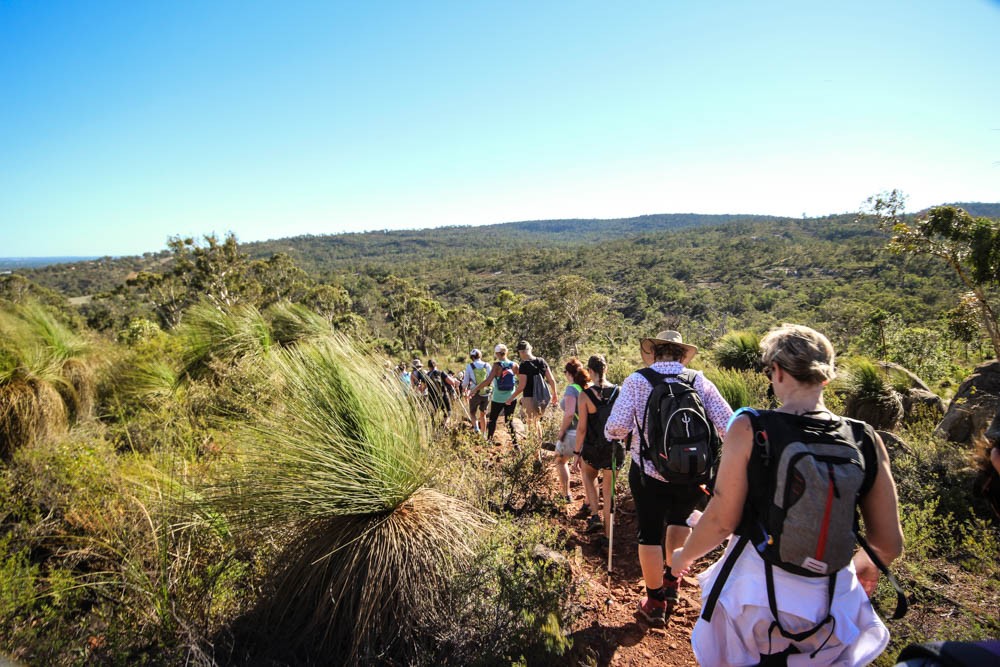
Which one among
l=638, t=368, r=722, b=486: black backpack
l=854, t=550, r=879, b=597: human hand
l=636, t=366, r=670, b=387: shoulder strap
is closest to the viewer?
l=854, t=550, r=879, b=597: human hand

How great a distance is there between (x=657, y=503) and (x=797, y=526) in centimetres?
120

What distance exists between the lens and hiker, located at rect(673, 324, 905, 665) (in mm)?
1352

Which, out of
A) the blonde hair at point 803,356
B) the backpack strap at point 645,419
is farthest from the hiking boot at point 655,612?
the blonde hair at point 803,356

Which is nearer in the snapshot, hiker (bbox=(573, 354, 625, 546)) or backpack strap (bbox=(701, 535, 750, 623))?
backpack strap (bbox=(701, 535, 750, 623))

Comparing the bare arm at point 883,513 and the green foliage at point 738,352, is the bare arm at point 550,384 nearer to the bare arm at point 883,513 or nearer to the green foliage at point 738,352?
the bare arm at point 883,513

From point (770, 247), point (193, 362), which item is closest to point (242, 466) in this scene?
point (193, 362)

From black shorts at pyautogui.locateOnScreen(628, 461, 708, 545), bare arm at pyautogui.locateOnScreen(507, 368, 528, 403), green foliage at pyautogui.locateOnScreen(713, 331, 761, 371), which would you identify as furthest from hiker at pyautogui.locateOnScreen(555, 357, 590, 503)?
green foliage at pyautogui.locateOnScreen(713, 331, 761, 371)

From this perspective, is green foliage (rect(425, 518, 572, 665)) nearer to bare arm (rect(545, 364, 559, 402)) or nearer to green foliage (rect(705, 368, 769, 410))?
bare arm (rect(545, 364, 559, 402))

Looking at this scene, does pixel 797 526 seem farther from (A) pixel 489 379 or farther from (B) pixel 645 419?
(A) pixel 489 379

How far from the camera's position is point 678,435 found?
7.42ft

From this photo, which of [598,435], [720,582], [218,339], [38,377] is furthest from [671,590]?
[38,377]

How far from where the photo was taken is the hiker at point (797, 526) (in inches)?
53.2

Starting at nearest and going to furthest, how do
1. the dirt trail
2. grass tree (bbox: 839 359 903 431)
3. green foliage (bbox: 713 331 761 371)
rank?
the dirt trail
grass tree (bbox: 839 359 903 431)
green foliage (bbox: 713 331 761 371)

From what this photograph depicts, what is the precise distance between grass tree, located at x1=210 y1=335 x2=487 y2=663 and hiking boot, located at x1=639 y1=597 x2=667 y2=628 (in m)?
1.21
